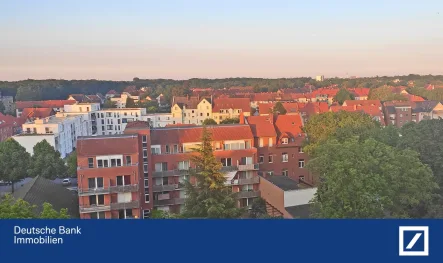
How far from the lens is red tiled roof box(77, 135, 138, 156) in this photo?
6262mm

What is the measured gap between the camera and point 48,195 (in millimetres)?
6641

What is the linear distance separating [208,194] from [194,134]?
2346mm

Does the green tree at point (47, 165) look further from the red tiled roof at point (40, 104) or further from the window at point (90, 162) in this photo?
the red tiled roof at point (40, 104)

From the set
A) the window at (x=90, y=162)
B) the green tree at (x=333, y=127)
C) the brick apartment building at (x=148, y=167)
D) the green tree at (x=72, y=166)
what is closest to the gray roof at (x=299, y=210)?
the brick apartment building at (x=148, y=167)

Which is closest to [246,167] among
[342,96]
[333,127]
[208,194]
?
[333,127]

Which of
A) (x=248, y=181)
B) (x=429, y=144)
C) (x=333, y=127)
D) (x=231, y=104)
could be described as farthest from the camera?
(x=231, y=104)

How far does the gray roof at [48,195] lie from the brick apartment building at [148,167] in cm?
61

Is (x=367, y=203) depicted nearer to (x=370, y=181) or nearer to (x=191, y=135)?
(x=370, y=181)

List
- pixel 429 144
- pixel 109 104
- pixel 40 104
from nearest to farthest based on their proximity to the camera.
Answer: pixel 429 144
pixel 109 104
pixel 40 104

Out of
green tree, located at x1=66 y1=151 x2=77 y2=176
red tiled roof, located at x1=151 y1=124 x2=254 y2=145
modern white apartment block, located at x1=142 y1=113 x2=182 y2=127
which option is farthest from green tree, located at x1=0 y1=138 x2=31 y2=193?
red tiled roof, located at x1=151 y1=124 x2=254 y2=145

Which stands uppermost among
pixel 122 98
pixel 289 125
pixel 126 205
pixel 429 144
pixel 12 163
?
pixel 122 98

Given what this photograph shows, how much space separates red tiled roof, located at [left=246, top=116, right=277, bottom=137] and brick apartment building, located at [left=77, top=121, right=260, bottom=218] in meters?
0.66

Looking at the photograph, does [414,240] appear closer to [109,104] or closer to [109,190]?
[109,190]

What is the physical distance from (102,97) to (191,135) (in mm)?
8872
